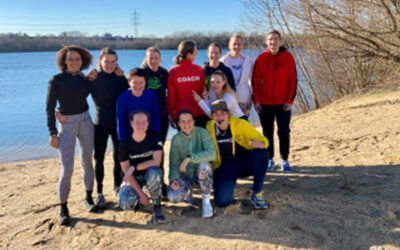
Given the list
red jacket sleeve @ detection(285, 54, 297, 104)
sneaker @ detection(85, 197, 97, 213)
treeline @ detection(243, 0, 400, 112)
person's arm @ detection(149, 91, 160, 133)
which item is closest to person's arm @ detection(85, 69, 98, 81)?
person's arm @ detection(149, 91, 160, 133)

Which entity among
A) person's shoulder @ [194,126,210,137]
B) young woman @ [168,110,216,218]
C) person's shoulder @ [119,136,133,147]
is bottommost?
young woman @ [168,110,216,218]

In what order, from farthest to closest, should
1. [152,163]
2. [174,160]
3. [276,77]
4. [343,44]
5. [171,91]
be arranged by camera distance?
[343,44], [276,77], [171,91], [174,160], [152,163]

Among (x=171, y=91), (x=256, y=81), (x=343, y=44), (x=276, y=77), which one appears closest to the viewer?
(x=171, y=91)

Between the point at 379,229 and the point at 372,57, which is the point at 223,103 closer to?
the point at 379,229

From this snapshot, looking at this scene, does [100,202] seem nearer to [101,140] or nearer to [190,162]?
[101,140]

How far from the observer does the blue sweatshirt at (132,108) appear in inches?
142

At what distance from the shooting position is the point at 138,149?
3.52 metres

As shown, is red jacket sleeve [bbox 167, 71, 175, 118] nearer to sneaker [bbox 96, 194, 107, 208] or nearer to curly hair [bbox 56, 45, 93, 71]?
curly hair [bbox 56, 45, 93, 71]

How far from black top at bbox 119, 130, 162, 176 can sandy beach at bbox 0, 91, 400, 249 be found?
65 cm

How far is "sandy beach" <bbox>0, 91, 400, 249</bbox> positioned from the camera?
301 centimetres

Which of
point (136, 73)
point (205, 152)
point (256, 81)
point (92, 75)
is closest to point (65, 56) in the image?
point (92, 75)

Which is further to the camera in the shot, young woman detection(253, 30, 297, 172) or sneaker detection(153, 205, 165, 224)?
young woman detection(253, 30, 297, 172)

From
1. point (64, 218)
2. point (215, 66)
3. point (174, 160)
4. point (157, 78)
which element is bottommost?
point (64, 218)

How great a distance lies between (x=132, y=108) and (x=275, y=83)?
2.02 m
